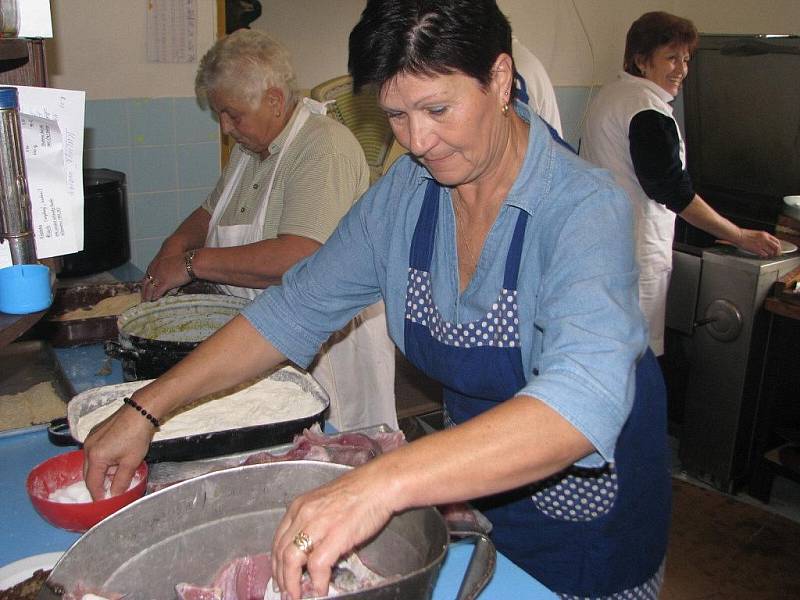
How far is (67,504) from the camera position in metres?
1.27

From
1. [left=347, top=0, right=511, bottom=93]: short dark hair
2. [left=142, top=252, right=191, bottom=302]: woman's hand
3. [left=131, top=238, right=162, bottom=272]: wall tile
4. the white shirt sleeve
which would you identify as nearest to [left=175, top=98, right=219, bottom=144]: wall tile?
[left=131, top=238, right=162, bottom=272]: wall tile

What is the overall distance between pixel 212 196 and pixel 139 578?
1.93 m

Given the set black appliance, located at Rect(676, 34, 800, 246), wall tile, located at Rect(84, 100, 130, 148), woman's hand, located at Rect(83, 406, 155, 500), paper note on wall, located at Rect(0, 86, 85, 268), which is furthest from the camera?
black appliance, located at Rect(676, 34, 800, 246)

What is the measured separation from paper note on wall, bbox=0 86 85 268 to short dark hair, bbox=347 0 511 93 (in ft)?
1.56

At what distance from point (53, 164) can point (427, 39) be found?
64cm

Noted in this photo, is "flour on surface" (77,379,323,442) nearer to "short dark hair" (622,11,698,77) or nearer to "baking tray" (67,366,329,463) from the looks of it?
"baking tray" (67,366,329,463)

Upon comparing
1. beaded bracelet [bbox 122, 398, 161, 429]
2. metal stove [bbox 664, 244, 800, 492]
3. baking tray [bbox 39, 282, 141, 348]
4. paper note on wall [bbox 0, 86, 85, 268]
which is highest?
paper note on wall [bbox 0, 86, 85, 268]

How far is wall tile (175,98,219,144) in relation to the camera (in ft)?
11.1

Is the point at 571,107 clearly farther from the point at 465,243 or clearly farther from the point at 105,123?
the point at 465,243

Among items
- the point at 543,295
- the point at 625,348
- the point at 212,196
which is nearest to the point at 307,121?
the point at 212,196

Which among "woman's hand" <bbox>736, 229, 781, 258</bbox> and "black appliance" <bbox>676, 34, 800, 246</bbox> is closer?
"woman's hand" <bbox>736, 229, 781, 258</bbox>

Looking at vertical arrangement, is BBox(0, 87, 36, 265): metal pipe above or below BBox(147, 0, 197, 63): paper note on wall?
below

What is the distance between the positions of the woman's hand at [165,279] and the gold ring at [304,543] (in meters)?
1.59

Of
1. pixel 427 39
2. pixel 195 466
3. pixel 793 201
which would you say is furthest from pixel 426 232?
pixel 793 201
